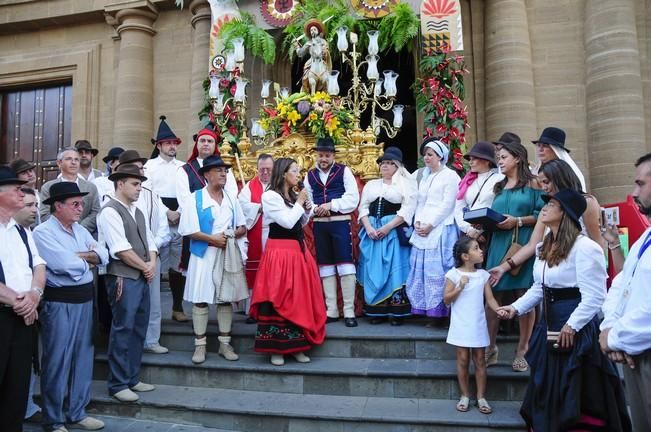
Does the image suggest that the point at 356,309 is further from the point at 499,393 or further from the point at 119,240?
the point at 119,240

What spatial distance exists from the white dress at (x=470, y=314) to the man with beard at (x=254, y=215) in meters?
2.71

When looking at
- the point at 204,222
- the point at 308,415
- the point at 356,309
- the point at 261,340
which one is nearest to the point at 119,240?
the point at 204,222

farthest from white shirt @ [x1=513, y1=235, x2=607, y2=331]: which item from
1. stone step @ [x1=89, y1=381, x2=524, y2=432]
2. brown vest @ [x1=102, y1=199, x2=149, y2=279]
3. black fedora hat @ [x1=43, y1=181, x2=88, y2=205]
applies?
black fedora hat @ [x1=43, y1=181, x2=88, y2=205]

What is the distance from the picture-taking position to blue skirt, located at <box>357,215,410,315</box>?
19.3 feet

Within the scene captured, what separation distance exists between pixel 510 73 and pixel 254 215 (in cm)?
567

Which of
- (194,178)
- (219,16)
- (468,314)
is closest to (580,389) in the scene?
(468,314)

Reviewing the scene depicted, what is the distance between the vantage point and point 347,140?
7.52 m

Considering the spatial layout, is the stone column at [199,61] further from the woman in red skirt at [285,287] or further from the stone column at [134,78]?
the woman in red skirt at [285,287]

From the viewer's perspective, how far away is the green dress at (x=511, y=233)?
182 inches

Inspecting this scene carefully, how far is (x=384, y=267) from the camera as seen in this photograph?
5.93 meters

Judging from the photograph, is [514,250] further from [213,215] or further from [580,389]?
[213,215]

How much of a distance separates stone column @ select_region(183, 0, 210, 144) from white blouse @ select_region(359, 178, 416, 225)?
5.75 metres

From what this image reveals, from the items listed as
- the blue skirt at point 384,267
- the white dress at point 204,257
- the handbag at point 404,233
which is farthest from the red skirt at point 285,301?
the handbag at point 404,233

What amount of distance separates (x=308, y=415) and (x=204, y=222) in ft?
7.12
